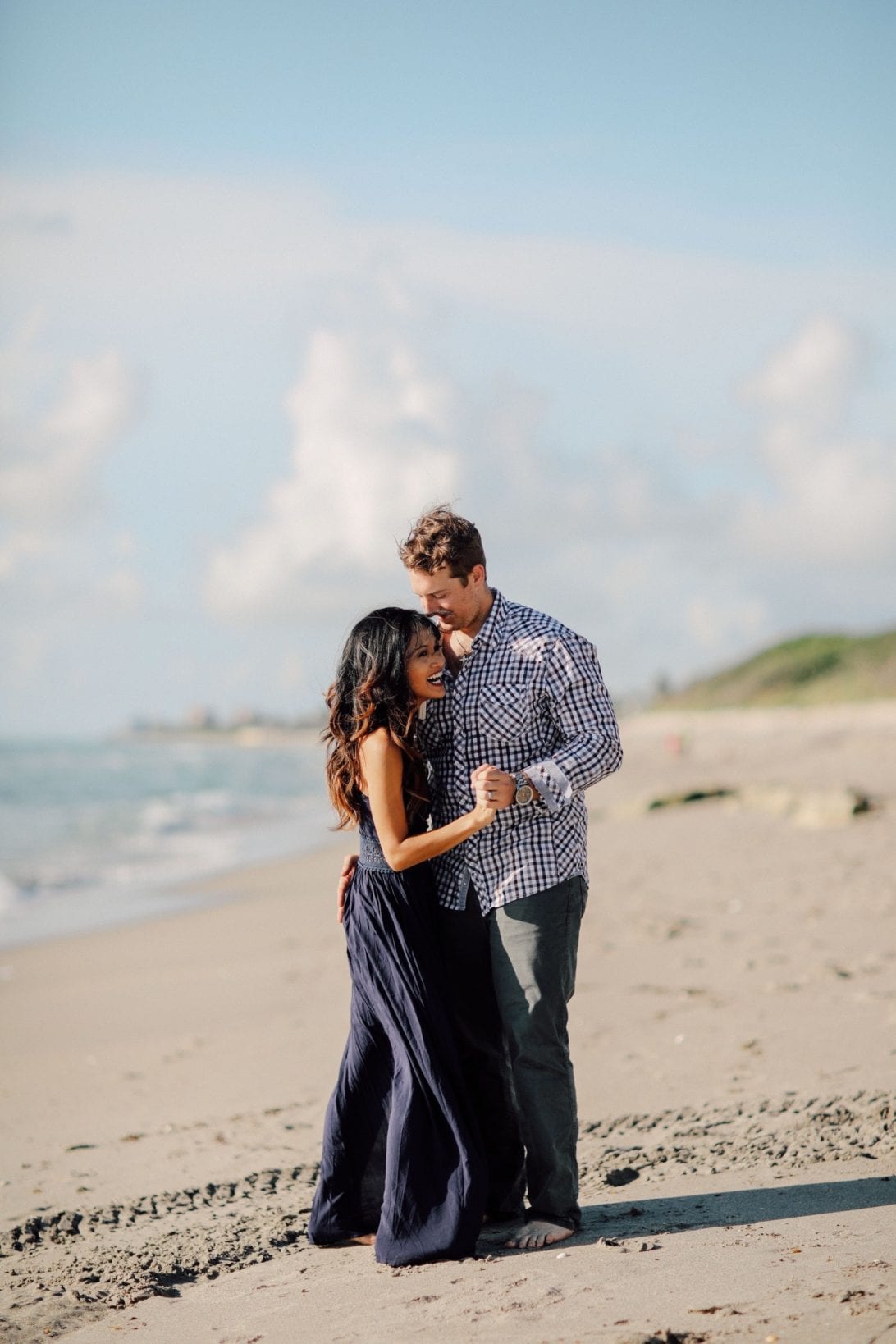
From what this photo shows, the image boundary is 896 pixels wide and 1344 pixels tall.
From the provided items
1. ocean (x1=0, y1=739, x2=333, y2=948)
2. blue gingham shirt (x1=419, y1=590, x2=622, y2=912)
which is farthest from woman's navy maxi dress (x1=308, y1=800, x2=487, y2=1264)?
ocean (x1=0, y1=739, x2=333, y2=948)

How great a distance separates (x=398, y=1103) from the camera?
144 inches

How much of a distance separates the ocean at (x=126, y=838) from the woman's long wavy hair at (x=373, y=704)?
8.05 m

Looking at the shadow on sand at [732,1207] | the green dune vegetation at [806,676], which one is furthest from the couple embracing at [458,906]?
the green dune vegetation at [806,676]

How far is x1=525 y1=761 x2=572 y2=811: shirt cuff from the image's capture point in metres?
3.53

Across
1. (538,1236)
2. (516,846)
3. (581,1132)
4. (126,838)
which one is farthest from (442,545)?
(126,838)

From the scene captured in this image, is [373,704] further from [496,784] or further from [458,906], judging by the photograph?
[458,906]

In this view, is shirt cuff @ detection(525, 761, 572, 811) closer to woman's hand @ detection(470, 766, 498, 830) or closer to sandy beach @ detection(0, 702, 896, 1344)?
woman's hand @ detection(470, 766, 498, 830)

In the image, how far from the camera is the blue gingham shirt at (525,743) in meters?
3.61

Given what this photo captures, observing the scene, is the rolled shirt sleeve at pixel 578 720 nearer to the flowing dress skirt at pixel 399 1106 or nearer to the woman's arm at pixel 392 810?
the woman's arm at pixel 392 810

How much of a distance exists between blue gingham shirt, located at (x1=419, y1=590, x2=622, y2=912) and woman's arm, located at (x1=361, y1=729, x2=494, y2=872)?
0.53 feet

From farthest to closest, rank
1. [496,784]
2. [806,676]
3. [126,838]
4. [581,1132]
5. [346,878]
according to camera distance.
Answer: [806,676] → [126,838] → [581,1132] → [346,878] → [496,784]

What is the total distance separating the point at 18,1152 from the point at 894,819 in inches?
377

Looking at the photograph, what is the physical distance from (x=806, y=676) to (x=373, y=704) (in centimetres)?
6511

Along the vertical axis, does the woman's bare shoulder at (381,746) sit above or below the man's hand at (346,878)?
above
